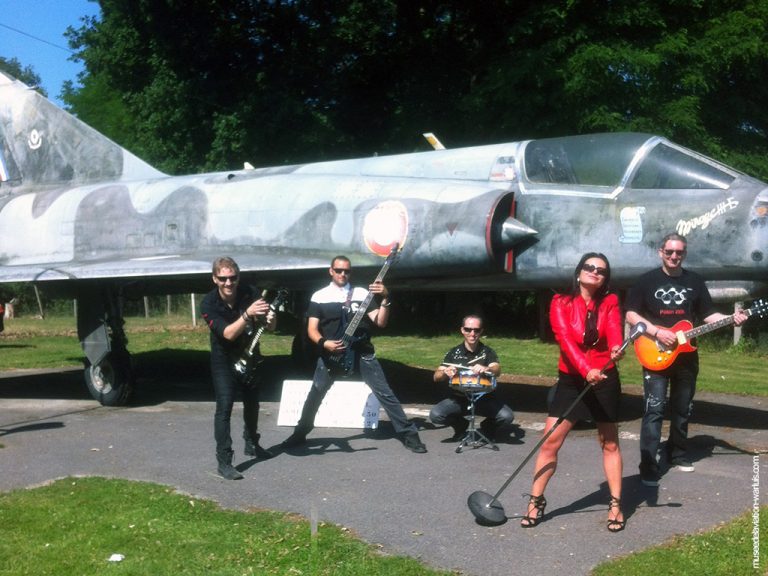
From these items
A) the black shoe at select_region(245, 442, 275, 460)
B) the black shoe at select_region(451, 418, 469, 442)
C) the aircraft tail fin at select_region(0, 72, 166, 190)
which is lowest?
the black shoe at select_region(451, 418, 469, 442)

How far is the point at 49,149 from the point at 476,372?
31.0ft

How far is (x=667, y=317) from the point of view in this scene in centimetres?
702

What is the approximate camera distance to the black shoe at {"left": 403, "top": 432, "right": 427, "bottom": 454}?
26.5 feet

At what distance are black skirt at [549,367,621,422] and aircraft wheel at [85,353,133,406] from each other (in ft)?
22.6

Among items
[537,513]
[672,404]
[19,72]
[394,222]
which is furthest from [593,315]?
[19,72]

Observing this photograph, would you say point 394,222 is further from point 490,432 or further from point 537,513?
point 537,513

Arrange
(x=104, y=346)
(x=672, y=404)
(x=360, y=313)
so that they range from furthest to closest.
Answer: (x=104, y=346) < (x=360, y=313) < (x=672, y=404)

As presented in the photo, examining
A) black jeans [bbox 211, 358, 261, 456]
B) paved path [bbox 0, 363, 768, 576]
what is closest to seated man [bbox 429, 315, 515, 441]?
paved path [bbox 0, 363, 768, 576]

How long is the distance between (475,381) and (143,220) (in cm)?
609

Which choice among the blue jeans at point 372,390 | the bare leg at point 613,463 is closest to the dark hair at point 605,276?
the bare leg at point 613,463

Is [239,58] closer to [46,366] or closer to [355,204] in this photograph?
[46,366]

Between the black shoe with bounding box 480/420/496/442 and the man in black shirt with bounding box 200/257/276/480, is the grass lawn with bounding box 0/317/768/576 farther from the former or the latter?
the black shoe with bounding box 480/420/496/442

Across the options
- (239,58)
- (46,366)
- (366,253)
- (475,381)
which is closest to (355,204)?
(366,253)

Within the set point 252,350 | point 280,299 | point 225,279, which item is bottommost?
point 252,350
